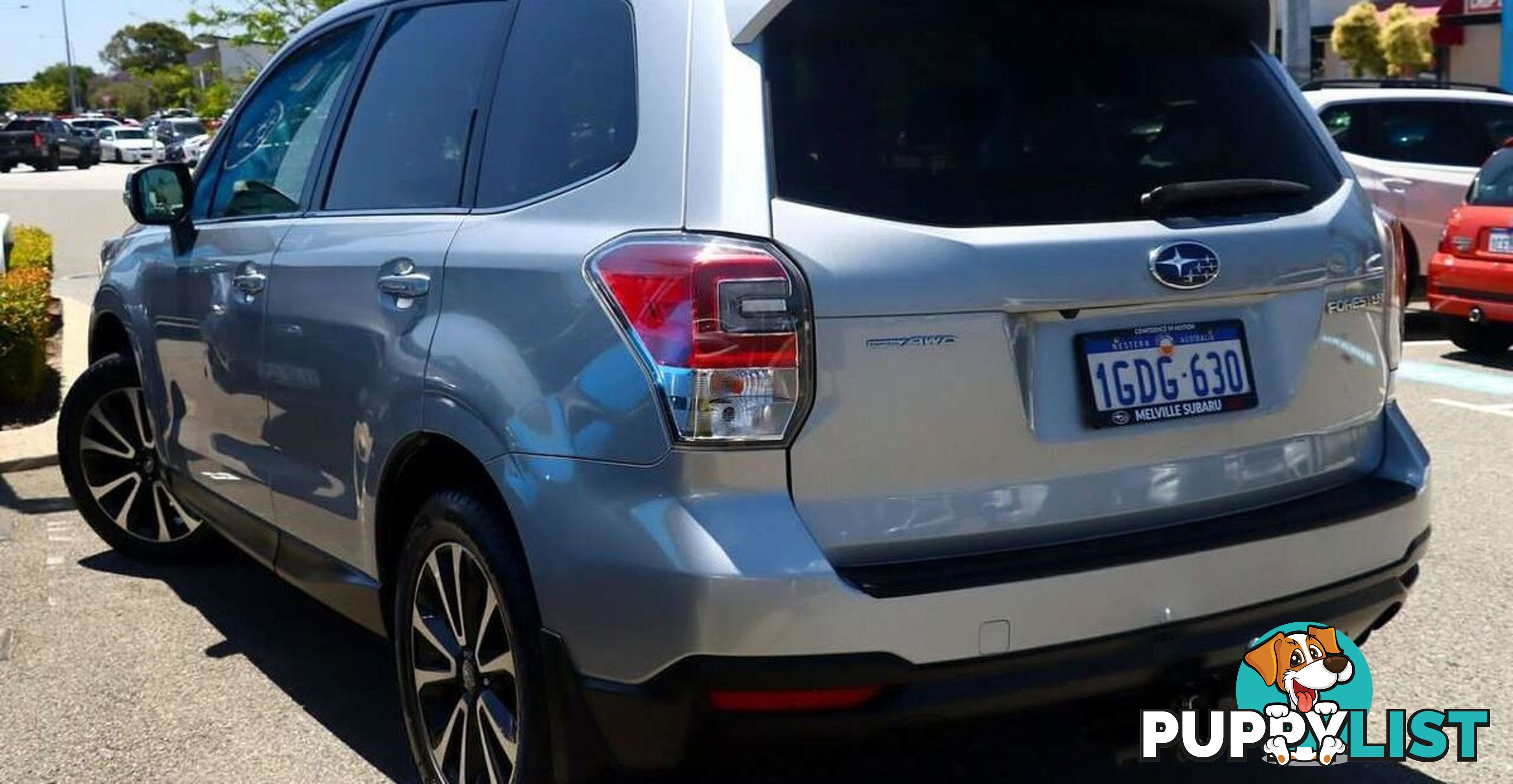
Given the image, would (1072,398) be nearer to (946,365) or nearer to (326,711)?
(946,365)

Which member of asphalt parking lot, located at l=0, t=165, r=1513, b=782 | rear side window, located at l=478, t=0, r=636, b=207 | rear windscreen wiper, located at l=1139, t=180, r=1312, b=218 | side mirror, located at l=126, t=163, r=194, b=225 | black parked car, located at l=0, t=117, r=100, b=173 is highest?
black parked car, located at l=0, t=117, r=100, b=173

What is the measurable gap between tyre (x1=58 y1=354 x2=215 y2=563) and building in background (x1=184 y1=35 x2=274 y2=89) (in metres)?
12.3

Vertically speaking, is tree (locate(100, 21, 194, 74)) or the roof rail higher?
tree (locate(100, 21, 194, 74))

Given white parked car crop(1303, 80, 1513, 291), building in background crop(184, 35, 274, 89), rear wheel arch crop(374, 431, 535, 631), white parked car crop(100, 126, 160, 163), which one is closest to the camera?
rear wheel arch crop(374, 431, 535, 631)

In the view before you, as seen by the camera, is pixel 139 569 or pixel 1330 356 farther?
pixel 139 569

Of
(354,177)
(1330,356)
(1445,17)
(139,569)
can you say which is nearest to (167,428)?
(139,569)

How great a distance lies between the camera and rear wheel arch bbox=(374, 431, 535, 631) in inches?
127

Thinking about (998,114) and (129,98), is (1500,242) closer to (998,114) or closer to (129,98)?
(998,114)

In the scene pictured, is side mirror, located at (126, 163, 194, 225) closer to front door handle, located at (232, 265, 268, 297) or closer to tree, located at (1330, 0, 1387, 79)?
front door handle, located at (232, 265, 268, 297)

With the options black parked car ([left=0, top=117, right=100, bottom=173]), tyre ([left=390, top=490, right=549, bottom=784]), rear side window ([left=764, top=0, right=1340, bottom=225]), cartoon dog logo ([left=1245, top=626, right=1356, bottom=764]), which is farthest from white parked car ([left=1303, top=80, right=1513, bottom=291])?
black parked car ([left=0, top=117, right=100, bottom=173])

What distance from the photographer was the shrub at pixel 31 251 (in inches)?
479

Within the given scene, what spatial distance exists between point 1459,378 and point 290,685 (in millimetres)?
7682

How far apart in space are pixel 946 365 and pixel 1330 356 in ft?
3.12

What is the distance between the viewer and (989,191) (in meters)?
3.00
